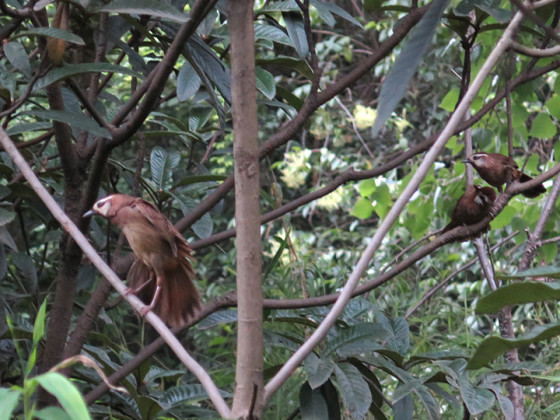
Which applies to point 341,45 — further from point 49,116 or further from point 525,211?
point 49,116

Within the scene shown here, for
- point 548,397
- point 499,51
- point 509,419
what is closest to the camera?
point 499,51

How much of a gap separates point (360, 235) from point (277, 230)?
27.8 inches

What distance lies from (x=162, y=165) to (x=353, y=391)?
96cm

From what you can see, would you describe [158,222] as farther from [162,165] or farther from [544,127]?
[544,127]

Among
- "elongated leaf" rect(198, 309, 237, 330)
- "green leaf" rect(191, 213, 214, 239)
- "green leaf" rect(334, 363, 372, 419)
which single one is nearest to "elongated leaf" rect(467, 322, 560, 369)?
"green leaf" rect(334, 363, 372, 419)

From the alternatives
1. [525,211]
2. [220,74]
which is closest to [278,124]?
[525,211]

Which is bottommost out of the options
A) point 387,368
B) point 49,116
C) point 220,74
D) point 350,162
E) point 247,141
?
point 387,368

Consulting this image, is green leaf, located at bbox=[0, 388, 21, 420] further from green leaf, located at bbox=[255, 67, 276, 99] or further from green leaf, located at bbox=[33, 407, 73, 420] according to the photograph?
green leaf, located at bbox=[255, 67, 276, 99]

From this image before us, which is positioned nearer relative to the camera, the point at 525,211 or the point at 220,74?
the point at 220,74

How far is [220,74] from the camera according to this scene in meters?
1.72

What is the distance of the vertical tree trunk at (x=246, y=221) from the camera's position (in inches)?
39.8

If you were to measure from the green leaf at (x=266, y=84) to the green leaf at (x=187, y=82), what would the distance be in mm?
160

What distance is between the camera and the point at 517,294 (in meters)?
1.03

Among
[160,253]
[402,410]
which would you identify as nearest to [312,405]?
[402,410]
